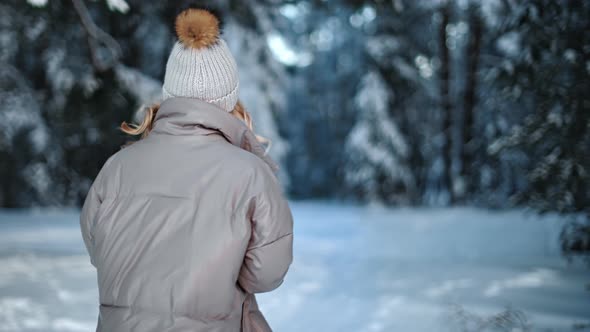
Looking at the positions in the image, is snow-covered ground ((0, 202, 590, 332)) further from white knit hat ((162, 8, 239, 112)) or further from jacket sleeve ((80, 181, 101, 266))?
white knit hat ((162, 8, 239, 112))

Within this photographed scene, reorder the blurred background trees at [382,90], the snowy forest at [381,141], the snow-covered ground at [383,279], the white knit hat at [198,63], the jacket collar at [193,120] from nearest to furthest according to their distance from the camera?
the jacket collar at [193,120]
the white knit hat at [198,63]
the snow-covered ground at [383,279]
the snowy forest at [381,141]
the blurred background trees at [382,90]

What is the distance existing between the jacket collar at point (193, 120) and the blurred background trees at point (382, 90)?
86.8 inches

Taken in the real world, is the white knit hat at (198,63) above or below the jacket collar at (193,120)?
above

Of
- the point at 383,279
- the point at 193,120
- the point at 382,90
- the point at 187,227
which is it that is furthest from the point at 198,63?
the point at 382,90

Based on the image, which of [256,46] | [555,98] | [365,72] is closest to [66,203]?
[256,46]

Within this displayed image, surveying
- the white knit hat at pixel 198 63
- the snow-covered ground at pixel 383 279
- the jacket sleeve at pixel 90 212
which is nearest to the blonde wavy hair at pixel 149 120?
the white knit hat at pixel 198 63

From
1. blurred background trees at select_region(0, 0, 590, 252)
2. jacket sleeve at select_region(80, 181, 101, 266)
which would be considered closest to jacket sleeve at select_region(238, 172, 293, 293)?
jacket sleeve at select_region(80, 181, 101, 266)

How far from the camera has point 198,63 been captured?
1812 millimetres

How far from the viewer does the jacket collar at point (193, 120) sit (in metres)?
1.69

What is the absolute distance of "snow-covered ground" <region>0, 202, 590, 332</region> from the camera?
12.7 feet

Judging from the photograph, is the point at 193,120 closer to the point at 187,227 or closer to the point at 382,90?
the point at 187,227

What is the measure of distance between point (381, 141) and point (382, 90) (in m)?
1.21

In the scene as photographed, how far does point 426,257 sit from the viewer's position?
654 cm

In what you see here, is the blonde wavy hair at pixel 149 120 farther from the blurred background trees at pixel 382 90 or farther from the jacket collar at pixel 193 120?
the blurred background trees at pixel 382 90
